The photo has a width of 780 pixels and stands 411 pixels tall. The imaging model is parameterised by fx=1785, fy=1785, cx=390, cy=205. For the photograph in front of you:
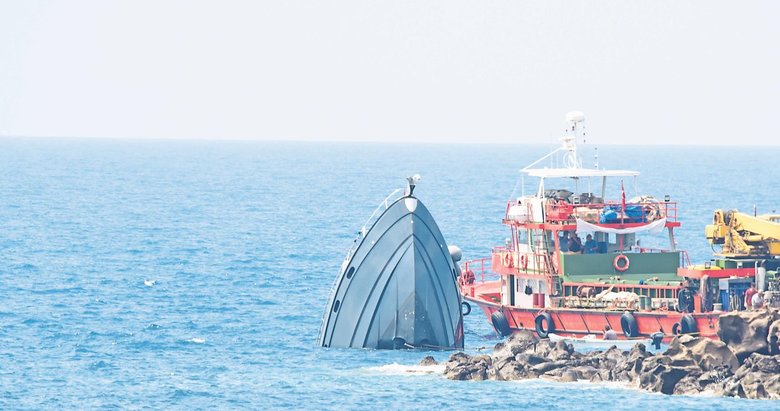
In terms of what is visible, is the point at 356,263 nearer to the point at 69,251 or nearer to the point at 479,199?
the point at 69,251

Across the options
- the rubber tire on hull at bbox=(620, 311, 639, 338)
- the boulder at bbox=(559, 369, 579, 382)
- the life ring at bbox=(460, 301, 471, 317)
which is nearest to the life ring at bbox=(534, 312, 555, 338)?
the life ring at bbox=(460, 301, 471, 317)

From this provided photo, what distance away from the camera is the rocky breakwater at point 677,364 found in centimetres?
4872

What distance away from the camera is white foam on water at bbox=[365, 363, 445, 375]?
53.0 metres

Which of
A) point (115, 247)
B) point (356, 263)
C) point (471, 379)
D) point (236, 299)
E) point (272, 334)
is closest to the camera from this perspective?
point (471, 379)

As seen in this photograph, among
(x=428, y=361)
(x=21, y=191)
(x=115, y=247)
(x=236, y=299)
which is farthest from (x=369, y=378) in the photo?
(x=21, y=191)

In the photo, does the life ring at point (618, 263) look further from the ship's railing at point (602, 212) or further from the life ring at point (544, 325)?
the life ring at point (544, 325)

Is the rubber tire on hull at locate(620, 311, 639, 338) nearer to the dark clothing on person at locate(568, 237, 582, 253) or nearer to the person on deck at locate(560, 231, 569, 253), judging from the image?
the dark clothing on person at locate(568, 237, 582, 253)

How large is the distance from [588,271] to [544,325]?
315cm

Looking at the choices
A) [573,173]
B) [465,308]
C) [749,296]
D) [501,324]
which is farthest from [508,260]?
[749,296]

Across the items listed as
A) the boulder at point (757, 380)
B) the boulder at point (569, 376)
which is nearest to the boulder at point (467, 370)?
the boulder at point (569, 376)

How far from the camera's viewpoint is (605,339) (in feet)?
191

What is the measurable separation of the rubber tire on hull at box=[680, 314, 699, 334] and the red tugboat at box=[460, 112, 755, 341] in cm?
52

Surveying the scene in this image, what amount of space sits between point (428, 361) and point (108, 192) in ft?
384

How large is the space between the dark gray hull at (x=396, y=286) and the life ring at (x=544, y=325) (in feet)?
12.9
